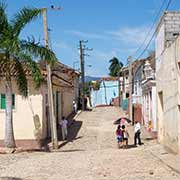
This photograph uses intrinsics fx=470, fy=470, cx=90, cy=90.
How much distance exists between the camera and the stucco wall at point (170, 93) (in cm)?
1827

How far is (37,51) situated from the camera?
22.1 m

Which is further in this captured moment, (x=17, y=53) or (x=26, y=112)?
(x=26, y=112)

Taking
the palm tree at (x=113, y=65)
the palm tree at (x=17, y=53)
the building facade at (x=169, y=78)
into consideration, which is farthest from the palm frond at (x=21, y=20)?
the palm tree at (x=113, y=65)

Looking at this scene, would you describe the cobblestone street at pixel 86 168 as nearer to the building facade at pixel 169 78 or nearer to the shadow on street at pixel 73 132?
the building facade at pixel 169 78

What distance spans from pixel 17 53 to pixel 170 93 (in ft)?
23.5

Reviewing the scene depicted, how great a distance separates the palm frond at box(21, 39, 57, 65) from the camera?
2191 centimetres

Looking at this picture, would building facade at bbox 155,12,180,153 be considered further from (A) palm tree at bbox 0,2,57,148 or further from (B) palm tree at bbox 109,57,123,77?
(B) palm tree at bbox 109,57,123,77

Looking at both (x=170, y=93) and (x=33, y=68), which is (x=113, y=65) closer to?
(x=33, y=68)

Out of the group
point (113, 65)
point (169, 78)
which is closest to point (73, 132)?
point (169, 78)

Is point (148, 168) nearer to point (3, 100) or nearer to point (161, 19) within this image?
point (161, 19)

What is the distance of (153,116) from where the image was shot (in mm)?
29062

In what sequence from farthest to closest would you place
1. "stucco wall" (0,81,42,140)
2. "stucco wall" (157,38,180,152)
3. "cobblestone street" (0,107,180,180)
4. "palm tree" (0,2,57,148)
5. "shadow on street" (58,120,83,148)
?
"shadow on street" (58,120,83,148) < "stucco wall" (0,81,42,140) < "palm tree" (0,2,57,148) < "stucco wall" (157,38,180,152) < "cobblestone street" (0,107,180,180)

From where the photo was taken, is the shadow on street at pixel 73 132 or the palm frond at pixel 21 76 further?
the shadow on street at pixel 73 132

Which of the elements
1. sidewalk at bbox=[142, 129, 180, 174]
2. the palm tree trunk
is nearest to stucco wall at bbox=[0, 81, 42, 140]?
the palm tree trunk
